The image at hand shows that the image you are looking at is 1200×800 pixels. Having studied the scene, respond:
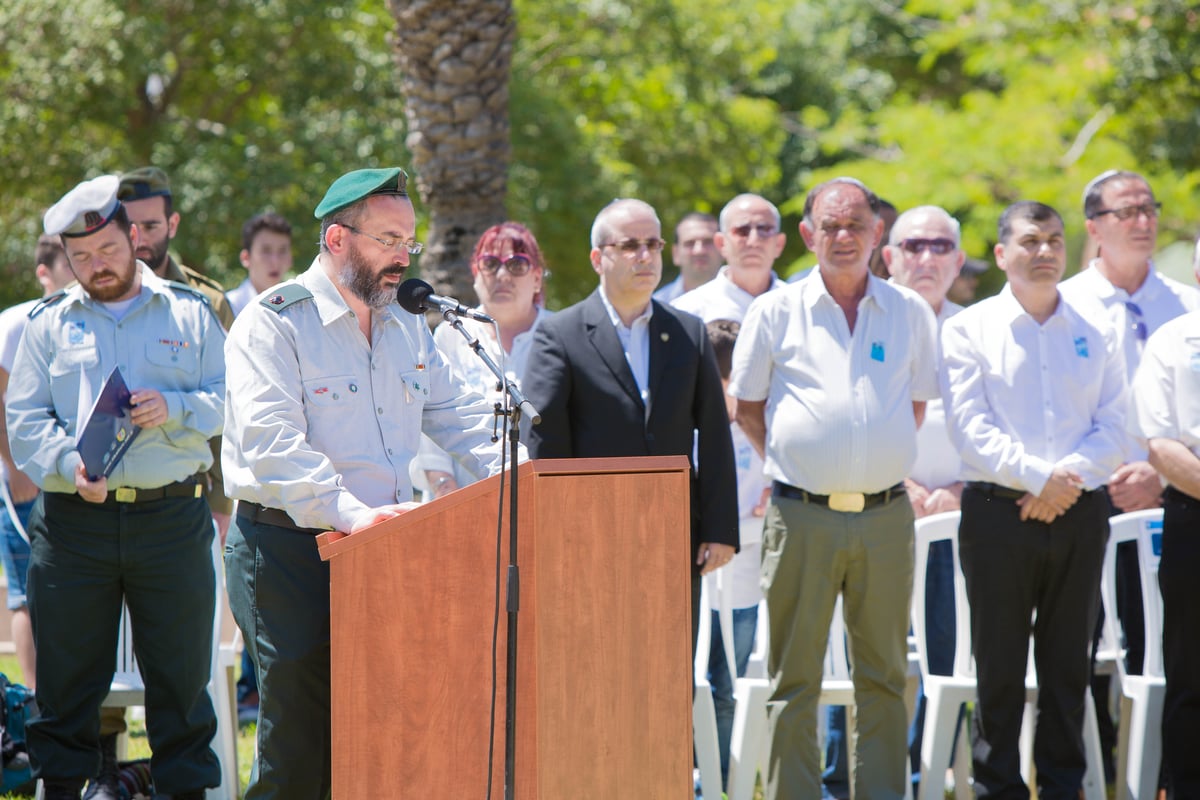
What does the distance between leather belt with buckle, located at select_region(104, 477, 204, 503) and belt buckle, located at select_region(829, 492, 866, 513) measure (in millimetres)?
2519

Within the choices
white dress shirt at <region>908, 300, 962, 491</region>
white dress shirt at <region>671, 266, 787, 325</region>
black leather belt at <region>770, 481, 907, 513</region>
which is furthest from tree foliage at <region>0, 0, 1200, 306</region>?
black leather belt at <region>770, 481, 907, 513</region>

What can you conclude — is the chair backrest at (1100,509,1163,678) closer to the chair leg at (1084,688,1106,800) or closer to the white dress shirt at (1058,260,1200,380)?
the chair leg at (1084,688,1106,800)

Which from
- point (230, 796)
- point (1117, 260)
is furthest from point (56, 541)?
point (1117, 260)

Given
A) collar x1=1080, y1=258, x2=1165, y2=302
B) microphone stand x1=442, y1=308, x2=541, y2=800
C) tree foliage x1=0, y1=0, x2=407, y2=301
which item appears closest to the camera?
microphone stand x1=442, y1=308, x2=541, y2=800

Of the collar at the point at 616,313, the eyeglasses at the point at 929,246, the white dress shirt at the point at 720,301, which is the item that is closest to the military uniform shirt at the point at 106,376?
the collar at the point at 616,313

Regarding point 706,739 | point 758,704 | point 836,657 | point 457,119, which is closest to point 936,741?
point 836,657

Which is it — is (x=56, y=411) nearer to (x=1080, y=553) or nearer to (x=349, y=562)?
(x=349, y=562)

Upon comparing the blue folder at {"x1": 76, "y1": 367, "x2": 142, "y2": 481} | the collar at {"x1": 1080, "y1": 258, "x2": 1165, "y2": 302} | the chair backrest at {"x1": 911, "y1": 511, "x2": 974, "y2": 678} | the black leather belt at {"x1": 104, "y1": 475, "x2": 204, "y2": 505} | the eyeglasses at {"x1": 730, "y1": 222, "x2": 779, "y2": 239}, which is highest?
the eyeglasses at {"x1": 730, "y1": 222, "x2": 779, "y2": 239}

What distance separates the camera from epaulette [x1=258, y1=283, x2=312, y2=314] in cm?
410

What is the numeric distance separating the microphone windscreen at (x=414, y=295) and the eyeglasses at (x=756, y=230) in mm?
3780

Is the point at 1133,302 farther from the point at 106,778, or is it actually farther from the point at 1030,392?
the point at 106,778

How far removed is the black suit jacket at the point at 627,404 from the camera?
17.6 feet

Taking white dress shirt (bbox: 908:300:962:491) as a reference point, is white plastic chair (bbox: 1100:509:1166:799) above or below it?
below

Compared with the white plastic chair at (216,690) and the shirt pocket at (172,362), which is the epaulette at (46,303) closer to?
the shirt pocket at (172,362)
